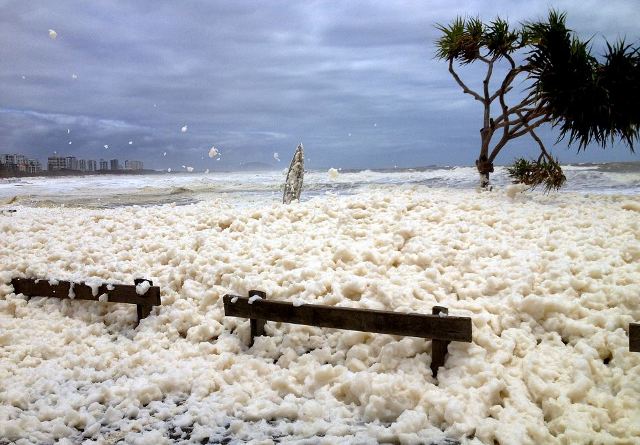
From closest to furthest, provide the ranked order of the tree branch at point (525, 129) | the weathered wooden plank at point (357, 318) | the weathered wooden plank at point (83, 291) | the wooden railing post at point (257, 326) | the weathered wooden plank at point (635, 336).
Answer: the weathered wooden plank at point (635, 336)
the weathered wooden plank at point (357, 318)
the wooden railing post at point (257, 326)
the weathered wooden plank at point (83, 291)
the tree branch at point (525, 129)

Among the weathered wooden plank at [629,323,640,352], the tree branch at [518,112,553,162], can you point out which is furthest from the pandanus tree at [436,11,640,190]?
the weathered wooden plank at [629,323,640,352]

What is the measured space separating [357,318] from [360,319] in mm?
32

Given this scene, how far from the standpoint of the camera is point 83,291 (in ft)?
18.5

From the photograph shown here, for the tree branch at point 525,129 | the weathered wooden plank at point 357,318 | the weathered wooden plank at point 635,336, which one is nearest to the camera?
the weathered wooden plank at point 635,336

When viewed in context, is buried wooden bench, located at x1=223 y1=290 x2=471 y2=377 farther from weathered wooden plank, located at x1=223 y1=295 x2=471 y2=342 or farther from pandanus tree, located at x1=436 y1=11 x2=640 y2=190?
pandanus tree, located at x1=436 y1=11 x2=640 y2=190

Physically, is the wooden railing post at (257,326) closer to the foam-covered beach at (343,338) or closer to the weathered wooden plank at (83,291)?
the foam-covered beach at (343,338)

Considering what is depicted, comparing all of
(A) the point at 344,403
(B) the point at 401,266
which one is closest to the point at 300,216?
(B) the point at 401,266

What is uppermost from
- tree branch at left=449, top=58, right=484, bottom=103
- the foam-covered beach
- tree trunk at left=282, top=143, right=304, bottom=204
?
tree branch at left=449, top=58, right=484, bottom=103

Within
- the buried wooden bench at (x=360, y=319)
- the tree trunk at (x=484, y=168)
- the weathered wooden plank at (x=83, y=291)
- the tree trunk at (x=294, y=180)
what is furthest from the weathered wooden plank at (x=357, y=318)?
the tree trunk at (x=484, y=168)

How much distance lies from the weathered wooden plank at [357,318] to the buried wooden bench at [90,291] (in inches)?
41.6

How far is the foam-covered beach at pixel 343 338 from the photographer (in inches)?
137

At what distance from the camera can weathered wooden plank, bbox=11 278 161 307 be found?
523 centimetres

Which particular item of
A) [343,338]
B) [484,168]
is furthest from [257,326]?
[484,168]

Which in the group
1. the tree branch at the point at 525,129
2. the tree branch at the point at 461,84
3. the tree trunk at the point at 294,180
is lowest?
the tree trunk at the point at 294,180
